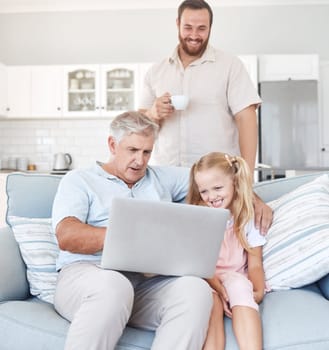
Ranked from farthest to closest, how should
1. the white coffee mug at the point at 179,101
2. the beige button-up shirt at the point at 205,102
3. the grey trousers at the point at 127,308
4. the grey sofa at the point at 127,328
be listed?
the beige button-up shirt at the point at 205,102
the white coffee mug at the point at 179,101
the grey sofa at the point at 127,328
the grey trousers at the point at 127,308

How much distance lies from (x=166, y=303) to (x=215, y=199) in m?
0.49

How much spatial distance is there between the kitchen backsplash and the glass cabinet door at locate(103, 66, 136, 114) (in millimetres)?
317

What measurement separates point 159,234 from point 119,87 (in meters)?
3.86

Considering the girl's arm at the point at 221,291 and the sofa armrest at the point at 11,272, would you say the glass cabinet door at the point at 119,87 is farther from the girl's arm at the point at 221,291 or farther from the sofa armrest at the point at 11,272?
the girl's arm at the point at 221,291

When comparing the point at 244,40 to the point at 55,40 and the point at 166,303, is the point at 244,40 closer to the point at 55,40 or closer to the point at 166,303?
the point at 55,40

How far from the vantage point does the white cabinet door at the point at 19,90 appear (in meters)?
5.02

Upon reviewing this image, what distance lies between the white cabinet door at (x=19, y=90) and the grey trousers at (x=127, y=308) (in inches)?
151

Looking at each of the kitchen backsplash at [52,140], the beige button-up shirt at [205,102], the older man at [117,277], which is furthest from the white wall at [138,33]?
the older man at [117,277]

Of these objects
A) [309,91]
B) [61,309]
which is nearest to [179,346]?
[61,309]

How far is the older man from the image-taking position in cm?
126

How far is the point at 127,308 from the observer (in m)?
1.32

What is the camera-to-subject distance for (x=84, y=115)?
4973 millimetres

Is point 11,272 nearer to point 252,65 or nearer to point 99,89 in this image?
point 99,89

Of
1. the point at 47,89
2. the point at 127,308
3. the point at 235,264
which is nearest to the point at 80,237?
the point at 127,308
